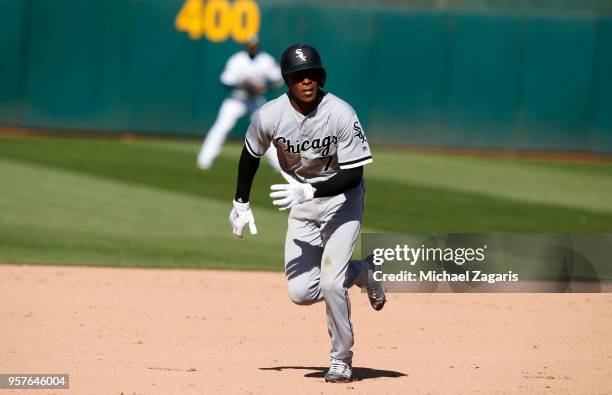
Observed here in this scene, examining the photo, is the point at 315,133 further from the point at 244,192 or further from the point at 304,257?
the point at 304,257

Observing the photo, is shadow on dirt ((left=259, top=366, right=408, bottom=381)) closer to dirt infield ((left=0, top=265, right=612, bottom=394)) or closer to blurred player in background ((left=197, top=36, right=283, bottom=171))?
dirt infield ((left=0, top=265, right=612, bottom=394))

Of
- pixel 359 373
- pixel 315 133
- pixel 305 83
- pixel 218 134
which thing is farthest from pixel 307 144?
pixel 218 134

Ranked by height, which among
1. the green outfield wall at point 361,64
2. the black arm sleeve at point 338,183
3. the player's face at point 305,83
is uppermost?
the green outfield wall at point 361,64

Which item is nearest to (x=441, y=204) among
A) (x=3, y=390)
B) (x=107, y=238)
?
(x=107, y=238)

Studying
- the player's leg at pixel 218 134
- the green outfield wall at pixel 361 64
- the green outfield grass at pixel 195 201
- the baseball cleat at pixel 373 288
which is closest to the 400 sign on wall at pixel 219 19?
the green outfield wall at pixel 361 64

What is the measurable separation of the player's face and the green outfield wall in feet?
50.6

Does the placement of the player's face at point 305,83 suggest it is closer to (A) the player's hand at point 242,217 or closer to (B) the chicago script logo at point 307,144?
(B) the chicago script logo at point 307,144

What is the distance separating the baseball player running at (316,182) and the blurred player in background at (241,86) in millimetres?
11010

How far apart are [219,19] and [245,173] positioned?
15396 millimetres

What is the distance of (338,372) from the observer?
21.9 feet

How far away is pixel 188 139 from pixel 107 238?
391 inches

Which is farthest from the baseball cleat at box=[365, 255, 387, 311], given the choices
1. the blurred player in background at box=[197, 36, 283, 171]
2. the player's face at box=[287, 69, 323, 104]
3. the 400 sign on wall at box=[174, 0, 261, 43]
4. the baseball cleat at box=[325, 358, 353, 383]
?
the 400 sign on wall at box=[174, 0, 261, 43]

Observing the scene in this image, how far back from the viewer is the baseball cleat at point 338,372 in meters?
6.68

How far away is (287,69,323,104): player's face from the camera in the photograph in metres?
6.46
